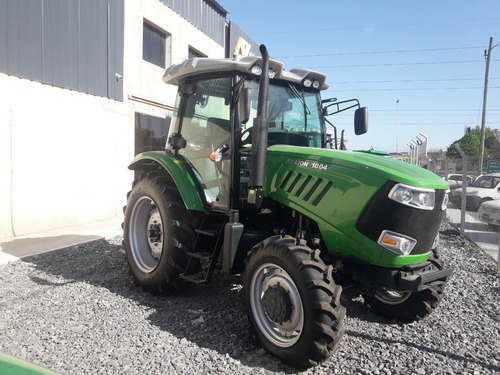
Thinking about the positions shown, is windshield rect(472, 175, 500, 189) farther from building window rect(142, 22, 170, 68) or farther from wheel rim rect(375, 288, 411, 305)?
wheel rim rect(375, 288, 411, 305)

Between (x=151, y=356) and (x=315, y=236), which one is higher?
(x=315, y=236)

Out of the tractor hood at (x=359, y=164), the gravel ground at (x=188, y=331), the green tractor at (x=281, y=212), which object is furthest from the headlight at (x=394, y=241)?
the gravel ground at (x=188, y=331)

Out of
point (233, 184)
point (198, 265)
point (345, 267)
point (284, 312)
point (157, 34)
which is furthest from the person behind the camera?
point (157, 34)

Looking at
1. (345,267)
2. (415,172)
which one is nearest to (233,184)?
(345,267)

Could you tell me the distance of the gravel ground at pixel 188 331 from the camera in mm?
2781

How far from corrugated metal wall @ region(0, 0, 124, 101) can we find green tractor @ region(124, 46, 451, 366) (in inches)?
143

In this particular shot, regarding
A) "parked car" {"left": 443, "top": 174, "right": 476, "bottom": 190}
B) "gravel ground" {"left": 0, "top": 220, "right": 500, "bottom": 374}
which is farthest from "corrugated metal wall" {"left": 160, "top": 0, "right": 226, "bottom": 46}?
"parked car" {"left": 443, "top": 174, "right": 476, "bottom": 190}

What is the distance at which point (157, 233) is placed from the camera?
4.17 metres

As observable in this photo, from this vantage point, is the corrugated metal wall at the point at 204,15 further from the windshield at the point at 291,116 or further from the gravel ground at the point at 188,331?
the gravel ground at the point at 188,331

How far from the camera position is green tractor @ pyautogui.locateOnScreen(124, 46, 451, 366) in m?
2.75

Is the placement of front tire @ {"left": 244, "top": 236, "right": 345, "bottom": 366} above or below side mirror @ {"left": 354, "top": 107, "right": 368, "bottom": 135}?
below

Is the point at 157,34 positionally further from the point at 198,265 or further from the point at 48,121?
the point at 198,265

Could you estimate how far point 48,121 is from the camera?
6941 millimetres

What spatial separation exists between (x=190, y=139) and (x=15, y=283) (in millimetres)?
2600
